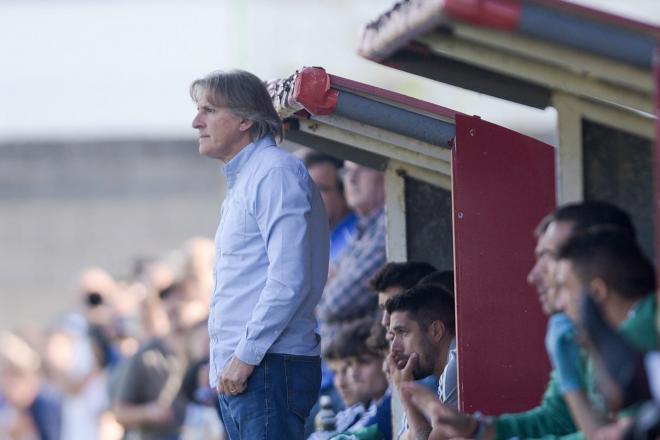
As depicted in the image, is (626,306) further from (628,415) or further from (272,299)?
(272,299)

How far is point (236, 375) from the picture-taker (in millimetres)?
5328

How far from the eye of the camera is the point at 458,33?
14.3 ft

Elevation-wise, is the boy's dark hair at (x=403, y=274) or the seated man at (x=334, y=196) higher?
the seated man at (x=334, y=196)

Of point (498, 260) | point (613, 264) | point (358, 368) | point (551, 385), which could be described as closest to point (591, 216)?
point (613, 264)

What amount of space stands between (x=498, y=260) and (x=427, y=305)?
1.79 ft

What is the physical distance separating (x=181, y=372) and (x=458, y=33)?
6.26 m

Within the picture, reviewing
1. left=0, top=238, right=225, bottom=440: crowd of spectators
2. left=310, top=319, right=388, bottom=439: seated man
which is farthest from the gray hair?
left=0, top=238, right=225, bottom=440: crowd of spectators

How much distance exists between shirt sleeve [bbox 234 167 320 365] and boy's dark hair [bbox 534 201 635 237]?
3.50 feet

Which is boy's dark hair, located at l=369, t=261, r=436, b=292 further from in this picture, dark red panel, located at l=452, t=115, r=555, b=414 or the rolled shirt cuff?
the rolled shirt cuff

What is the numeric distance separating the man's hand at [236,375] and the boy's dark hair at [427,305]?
921 millimetres

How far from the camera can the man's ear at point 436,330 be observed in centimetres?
607

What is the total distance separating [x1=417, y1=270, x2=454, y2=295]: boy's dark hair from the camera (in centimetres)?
615

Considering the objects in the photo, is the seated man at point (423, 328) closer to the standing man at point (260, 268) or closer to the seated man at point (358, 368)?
the standing man at point (260, 268)

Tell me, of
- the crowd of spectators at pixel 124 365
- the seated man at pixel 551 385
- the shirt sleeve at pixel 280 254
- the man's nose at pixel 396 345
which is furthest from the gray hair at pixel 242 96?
the crowd of spectators at pixel 124 365
